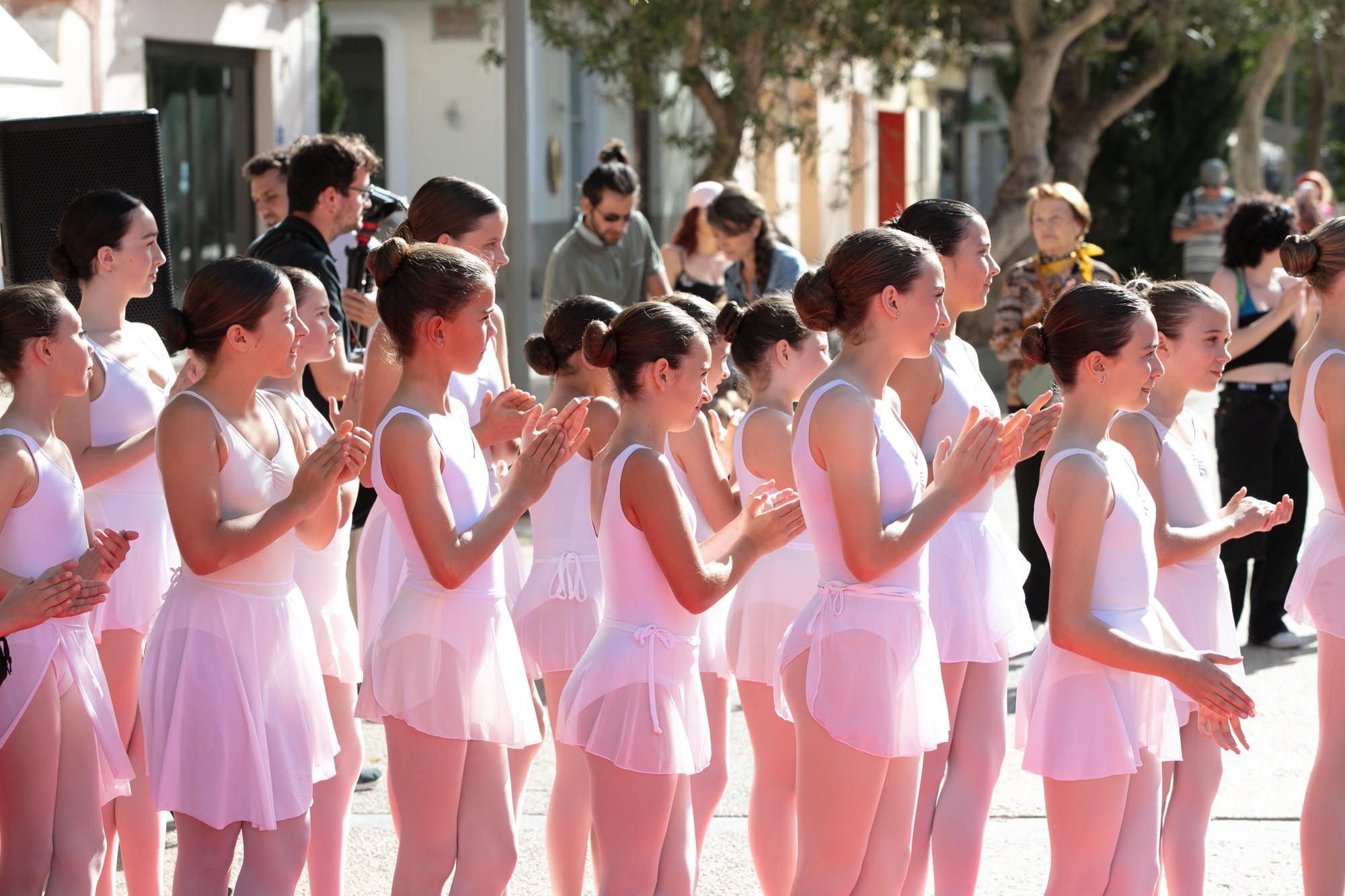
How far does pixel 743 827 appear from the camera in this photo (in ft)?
17.3

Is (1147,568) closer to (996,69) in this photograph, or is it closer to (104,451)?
(104,451)

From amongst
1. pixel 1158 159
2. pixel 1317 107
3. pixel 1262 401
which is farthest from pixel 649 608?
pixel 1317 107

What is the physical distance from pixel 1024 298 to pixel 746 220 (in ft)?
4.35

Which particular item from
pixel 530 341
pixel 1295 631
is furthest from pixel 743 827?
pixel 1295 631

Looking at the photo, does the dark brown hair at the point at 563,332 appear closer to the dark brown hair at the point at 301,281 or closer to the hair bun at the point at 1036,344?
the dark brown hair at the point at 301,281

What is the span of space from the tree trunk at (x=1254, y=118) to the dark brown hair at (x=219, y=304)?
890 inches

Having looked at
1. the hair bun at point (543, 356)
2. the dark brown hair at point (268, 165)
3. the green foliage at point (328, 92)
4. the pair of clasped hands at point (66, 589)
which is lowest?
the pair of clasped hands at point (66, 589)

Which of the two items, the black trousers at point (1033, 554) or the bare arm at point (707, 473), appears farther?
the black trousers at point (1033, 554)

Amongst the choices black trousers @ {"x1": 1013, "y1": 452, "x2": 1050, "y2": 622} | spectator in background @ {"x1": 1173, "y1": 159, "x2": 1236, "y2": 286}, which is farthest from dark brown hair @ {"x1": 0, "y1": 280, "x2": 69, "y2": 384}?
spectator in background @ {"x1": 1173, "y1": 159, "x2": 1236, "y2": 286}

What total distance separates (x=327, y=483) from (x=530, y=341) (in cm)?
111

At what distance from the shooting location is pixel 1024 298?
7.36 metres

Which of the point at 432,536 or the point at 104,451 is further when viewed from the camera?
the point at 104,451

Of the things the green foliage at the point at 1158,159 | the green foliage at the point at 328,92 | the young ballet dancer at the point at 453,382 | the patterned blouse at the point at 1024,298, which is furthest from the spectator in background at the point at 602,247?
the green foliage at the point at 1158,159

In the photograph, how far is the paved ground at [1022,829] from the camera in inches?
188
